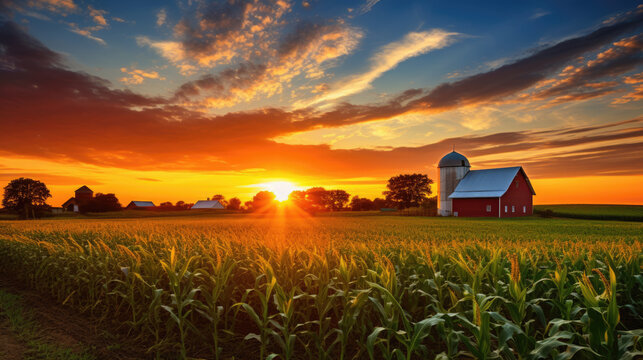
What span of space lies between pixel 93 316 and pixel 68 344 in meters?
1.21

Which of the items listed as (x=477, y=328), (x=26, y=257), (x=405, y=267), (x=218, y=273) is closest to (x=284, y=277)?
(x=218, y=273)

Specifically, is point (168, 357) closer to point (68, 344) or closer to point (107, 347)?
point (107, 347)

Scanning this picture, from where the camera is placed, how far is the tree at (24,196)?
269 feet

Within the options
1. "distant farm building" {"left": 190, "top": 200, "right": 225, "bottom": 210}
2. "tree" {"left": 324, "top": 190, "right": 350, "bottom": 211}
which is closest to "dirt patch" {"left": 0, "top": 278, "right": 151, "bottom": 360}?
"tree" {"left": 324, "top": 190, "right": 350, "bottom": 211}

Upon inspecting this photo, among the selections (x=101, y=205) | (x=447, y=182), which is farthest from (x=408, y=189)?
(x=101, y=205)

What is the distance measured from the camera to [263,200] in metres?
96.4

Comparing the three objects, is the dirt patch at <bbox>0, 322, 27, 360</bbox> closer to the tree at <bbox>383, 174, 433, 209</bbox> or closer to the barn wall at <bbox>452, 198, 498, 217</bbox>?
the barn wall at <bbox>452, 198, 498, 217</bbox>

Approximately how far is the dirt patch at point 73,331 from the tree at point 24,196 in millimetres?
94663

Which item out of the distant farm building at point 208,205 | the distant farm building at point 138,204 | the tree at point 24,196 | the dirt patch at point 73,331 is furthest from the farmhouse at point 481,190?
the distant farm building at point 138,204

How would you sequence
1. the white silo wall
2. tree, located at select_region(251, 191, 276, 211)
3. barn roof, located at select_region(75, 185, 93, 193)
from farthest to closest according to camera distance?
barn roof, located at select_region(75, 185, 93, 193), tree, located at select_region(251, 191, 276, 211), the white silo wall

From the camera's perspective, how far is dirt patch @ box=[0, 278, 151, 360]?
544 centimetres

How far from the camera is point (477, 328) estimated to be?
2.83 meters

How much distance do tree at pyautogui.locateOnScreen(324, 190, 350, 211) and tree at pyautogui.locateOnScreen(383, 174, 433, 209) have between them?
47878 millimetres

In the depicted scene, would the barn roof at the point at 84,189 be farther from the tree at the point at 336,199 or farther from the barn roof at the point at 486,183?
the barn roof at the point at 486,183
